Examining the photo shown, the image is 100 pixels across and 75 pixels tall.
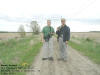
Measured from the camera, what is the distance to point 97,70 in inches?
406

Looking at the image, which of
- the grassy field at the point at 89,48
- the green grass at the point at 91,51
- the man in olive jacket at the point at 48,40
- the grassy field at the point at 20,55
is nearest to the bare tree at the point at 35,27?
the grassy field at the point at 89,48

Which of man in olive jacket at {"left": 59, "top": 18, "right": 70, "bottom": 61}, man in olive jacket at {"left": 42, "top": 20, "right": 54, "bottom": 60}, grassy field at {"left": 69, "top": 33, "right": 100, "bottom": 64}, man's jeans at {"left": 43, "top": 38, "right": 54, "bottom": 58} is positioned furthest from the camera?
grassy field at {"left": 69, "top": 33, "right": 100, "bottom": 64}

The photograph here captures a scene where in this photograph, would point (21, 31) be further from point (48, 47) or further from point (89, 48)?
point (48, 47)

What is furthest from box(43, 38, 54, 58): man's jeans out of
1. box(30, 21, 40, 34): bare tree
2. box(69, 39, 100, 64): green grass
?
box(30, 21, 40, 34): bare tree

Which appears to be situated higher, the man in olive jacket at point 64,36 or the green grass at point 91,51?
the man in olive jacket at point 64,36

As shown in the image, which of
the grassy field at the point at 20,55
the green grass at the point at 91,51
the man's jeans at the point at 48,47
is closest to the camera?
the grassy field at the point at 20,55

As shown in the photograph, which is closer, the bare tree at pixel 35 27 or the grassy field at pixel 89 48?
the grassy field at pixel 89 48

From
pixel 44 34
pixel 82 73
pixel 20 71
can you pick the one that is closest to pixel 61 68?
pixel 82 73

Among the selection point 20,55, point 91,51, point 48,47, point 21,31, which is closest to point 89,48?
point 91,51

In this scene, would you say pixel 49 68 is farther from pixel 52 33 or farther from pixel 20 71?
pixel 52 33

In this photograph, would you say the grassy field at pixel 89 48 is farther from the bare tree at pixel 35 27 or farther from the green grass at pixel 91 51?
the bare tree at pixel 35 27

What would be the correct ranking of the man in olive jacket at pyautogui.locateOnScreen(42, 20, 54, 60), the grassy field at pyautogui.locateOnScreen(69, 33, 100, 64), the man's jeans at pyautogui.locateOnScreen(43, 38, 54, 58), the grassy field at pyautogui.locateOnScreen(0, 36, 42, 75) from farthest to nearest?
the grassy field at pyautogui.locateOnScreen(69, 33, 100, 64), the man's jeans at pyautogui.locateOnScreen(43, 38, 54, 58), the man in olive jacket at pyautogui.locateOnScreen(42, 20, 54, 60), the grassy field at pyautogui.locateOnScreen(0, 36, 42, 75)

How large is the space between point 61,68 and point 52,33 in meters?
2.66

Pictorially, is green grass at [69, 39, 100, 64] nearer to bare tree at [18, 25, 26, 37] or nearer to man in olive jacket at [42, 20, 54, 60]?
man in olive jacket at [42, 20, 54, 60]
